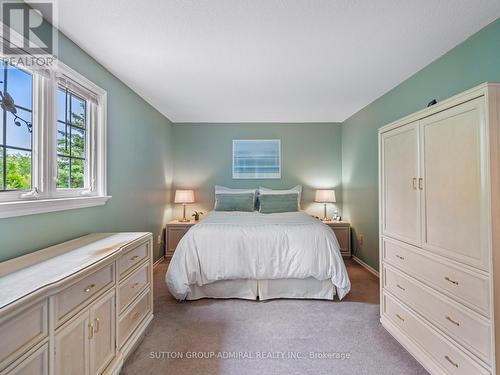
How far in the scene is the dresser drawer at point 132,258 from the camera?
1554mm

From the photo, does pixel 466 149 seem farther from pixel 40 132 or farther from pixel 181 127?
pixel 181 127

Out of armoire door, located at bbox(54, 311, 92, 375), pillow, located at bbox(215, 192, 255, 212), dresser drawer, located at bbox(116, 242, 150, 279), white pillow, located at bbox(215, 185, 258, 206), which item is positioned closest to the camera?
armoire door, located at bbox(54, 311, 92, 375)

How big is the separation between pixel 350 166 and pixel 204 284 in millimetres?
3028

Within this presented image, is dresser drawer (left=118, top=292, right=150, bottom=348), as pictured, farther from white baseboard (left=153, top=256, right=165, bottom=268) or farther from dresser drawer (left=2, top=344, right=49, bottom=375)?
white baseboard (left=153, top=256, right=165, bottom=268)

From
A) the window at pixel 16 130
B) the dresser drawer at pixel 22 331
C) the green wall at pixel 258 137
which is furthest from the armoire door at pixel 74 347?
the green wall at pixel 258 137

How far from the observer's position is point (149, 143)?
3230mm

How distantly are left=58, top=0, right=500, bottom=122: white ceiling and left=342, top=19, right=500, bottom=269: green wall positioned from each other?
100mm

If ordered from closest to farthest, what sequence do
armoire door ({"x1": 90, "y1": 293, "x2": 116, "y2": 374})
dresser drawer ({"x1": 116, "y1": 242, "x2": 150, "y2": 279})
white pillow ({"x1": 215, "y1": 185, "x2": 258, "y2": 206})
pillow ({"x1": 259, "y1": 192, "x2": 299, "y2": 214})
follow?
1. armoire door ({"x1": 90, "y1": 293, "x2": 116, "y2": 374})
2. dresser drawer ({"x1": 116, "y1": 242, "x2": 150, "y2": 279})
3. pillow ({"x1": 259, "y1": 192, "x2": 299, "y2": 214})
4. white pillow ({"x1": 215, "y1": 185, "x2": 258, "y2": 206})

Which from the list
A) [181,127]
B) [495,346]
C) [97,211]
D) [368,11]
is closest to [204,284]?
[97,211]

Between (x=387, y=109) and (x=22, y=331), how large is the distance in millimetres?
3587

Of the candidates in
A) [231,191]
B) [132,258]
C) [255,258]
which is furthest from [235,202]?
[132,258]

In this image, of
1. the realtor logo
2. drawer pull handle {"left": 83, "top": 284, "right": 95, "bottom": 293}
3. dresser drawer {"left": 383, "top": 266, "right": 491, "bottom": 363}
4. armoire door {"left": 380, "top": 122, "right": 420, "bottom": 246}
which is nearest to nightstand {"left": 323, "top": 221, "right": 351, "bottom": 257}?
armoire door {"left": 380, "top": 122, "right": 420, "bottom": 246}

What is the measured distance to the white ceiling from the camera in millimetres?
1453

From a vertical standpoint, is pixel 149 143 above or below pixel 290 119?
below
